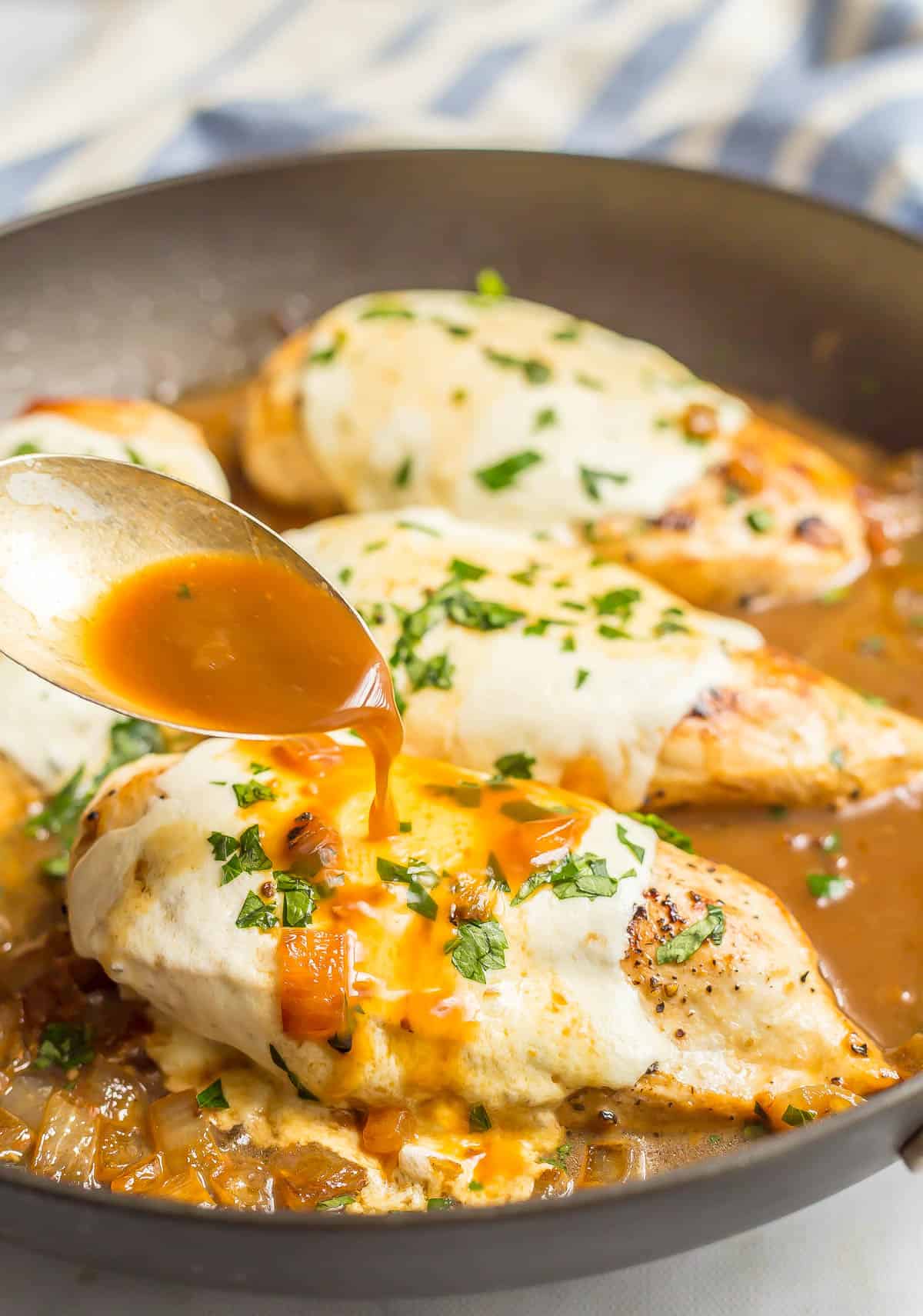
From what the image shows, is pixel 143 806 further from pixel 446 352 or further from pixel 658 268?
pixel 658 268

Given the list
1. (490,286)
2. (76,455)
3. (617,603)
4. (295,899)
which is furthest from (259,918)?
(490,286)

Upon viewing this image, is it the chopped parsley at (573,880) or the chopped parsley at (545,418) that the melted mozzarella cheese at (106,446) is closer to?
the chopped parsley at (545,418)

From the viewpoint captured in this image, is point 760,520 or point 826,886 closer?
point 826,886

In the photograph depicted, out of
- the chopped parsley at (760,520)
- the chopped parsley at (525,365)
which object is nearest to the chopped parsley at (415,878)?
the chopped parsley at (760,520)

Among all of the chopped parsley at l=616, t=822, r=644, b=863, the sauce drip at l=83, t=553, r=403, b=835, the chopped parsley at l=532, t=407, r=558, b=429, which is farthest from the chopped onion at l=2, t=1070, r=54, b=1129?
the chopped parsley at l=532, t=407, r=558, b=429

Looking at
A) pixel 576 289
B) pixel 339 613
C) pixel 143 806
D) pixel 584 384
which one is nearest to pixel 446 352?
pixel 584 384

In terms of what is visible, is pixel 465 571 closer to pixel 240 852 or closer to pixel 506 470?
pixel 506 470
